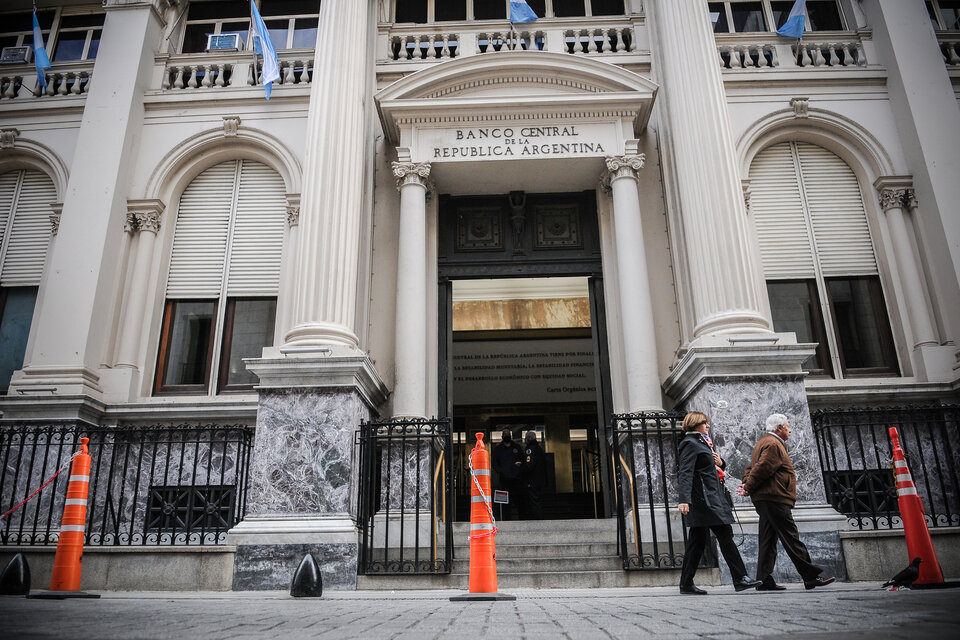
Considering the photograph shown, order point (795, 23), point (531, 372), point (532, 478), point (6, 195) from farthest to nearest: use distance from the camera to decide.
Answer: point (531, 372)
point (6, 195)
point (795, 23)
point (532, 478)

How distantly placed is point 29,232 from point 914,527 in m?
14.8

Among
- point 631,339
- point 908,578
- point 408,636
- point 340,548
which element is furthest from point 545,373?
point 408,636

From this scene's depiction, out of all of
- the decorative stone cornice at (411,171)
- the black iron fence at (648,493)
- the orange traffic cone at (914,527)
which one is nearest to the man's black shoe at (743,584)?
the black iron fence at (648,493)

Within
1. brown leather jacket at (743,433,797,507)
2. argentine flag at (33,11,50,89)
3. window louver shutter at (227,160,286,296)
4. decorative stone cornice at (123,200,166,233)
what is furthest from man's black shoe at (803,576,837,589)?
argentine flag at (33,11,50,89)

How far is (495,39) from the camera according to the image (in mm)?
13250

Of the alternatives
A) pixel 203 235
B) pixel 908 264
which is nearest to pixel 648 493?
pixel 908 264

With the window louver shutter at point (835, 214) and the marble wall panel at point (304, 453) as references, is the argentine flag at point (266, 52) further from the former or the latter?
the window louver shutter at point (835, 214)

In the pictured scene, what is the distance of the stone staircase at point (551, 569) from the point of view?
7.73m

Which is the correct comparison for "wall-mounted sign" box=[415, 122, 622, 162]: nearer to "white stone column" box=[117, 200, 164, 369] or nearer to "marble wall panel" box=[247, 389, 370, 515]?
"marble wall panel" box=[247, 389, 370, 515]

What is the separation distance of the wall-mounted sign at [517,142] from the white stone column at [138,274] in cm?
512

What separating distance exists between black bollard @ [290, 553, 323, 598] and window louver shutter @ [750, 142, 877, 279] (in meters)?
9.20

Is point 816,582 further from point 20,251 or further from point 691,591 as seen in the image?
point 20,251

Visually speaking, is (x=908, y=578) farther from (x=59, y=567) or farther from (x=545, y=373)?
(x=545, y=373)

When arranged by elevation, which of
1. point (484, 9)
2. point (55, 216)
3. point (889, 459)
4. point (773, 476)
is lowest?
point (773, 476)
